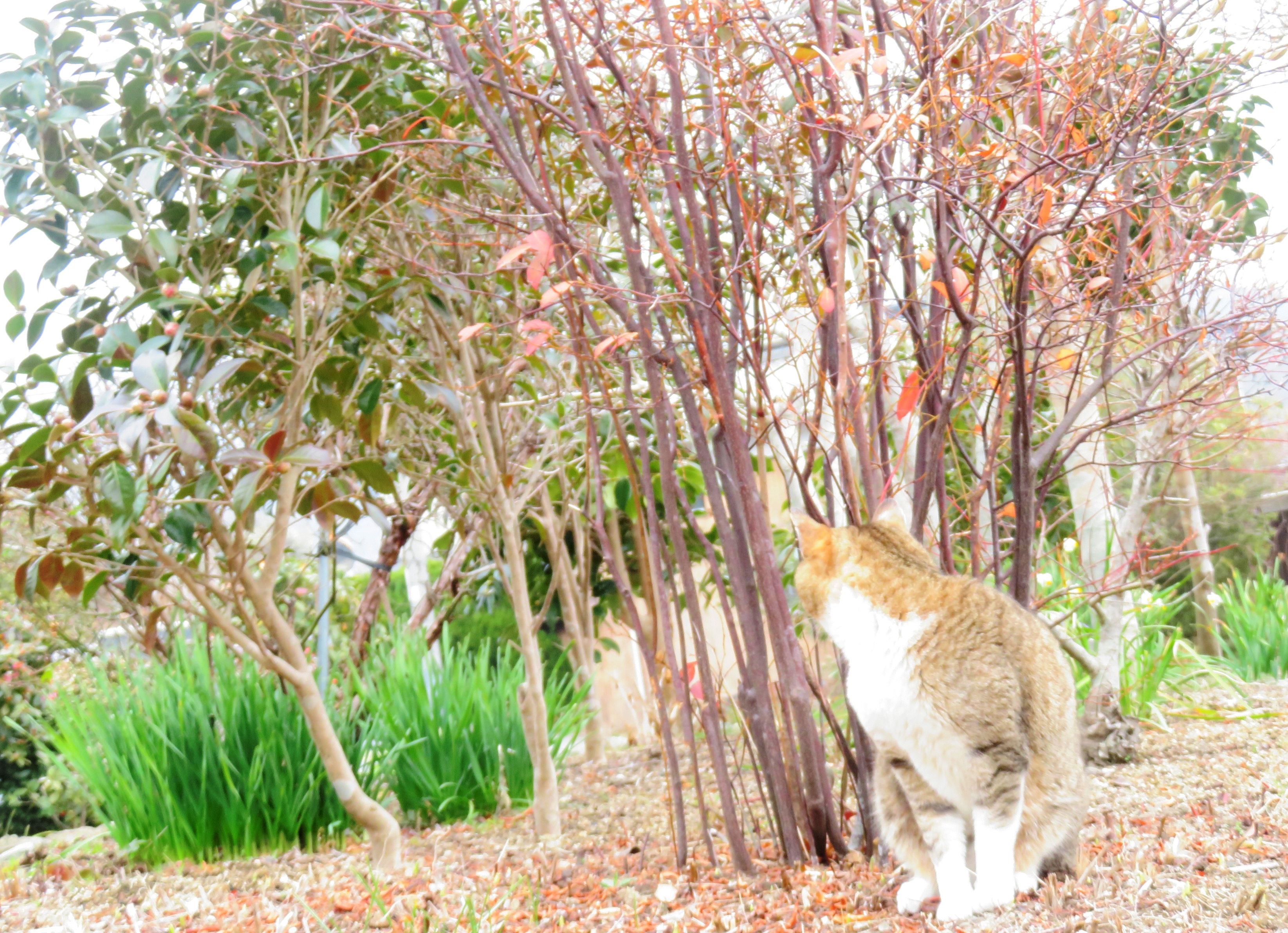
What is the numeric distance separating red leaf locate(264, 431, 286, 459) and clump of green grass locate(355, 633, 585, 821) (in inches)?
59.8

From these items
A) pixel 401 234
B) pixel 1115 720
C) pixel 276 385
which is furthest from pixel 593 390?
pixel 1115 720

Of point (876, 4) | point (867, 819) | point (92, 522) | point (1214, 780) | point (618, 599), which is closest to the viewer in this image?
point (876, 4)

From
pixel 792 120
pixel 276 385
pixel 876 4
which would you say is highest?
pixel 876 4

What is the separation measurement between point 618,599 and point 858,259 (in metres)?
2.72

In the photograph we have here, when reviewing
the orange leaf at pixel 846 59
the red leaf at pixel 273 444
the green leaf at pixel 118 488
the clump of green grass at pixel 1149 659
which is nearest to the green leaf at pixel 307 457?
the red leaf at pixel 273 444

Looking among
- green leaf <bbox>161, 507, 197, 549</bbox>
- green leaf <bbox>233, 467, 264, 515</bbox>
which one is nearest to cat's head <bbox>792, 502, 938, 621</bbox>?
green leaf <bbox>233, 467, 264, 515</bbox>

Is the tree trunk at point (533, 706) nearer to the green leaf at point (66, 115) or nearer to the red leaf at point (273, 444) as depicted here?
the red leaf at point (273, 444)

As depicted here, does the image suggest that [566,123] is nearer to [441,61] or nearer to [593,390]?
[441,61]

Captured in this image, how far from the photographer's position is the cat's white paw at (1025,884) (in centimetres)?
178

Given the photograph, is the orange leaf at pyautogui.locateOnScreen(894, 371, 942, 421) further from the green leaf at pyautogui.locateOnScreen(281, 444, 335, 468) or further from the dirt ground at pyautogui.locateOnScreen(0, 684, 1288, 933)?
the green leaf at pyautogui.locateOnScreen(281, 444, 335, 468)

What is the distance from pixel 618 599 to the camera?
5.22 metres

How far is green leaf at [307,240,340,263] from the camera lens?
86.8 inches

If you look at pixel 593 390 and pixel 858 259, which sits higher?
pixel 858 259

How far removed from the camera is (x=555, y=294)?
70.5 inches
